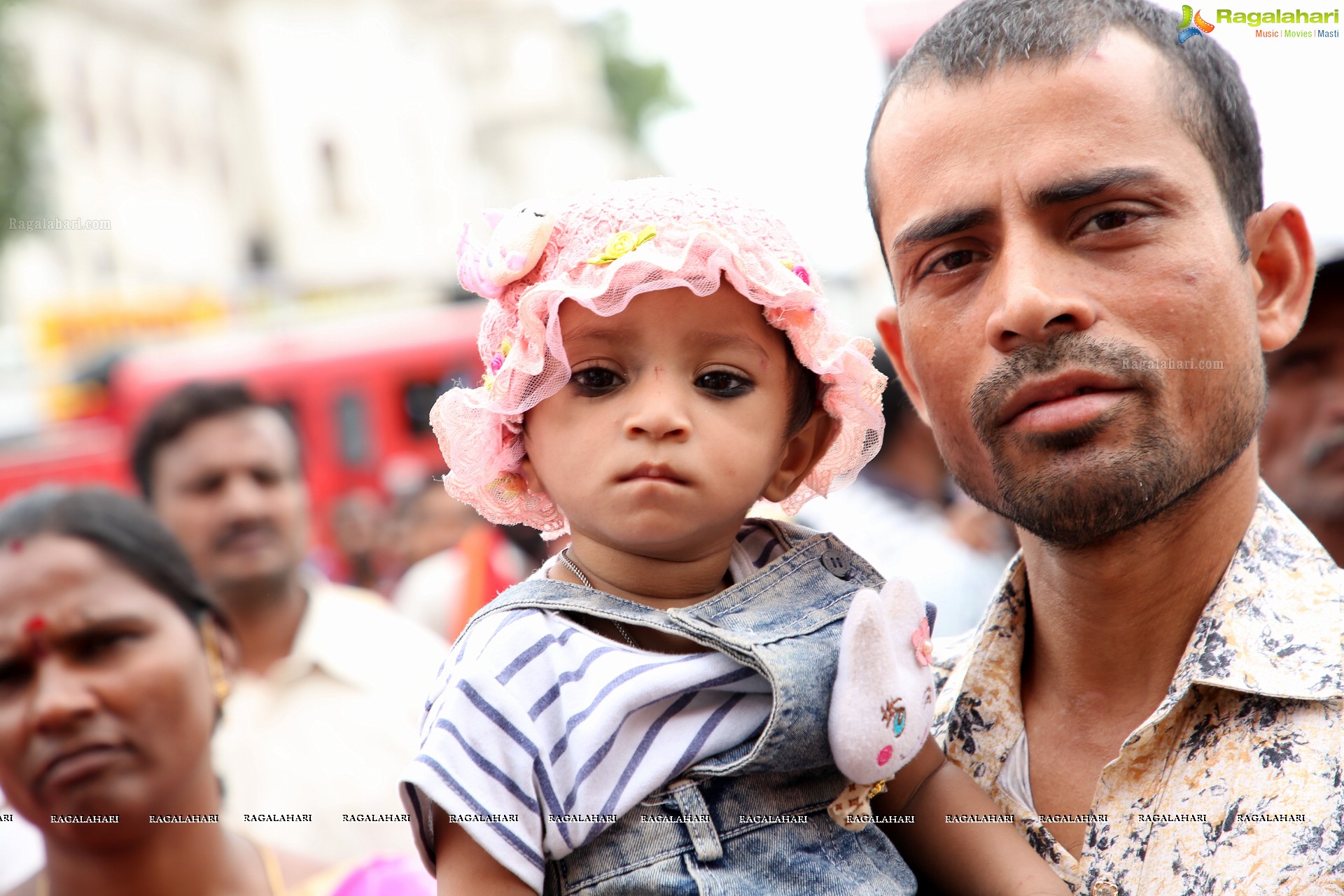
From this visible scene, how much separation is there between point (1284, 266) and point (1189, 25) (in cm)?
49

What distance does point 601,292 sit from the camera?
2.03 m

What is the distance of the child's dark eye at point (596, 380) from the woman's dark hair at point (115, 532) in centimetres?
186

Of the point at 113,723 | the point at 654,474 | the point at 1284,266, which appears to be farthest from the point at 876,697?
the point at 113,723

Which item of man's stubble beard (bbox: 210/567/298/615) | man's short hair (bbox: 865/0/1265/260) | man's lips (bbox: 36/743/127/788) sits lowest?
man's stubble beard (bbox: 210/567/298/615)

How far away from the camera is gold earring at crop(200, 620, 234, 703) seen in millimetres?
3447

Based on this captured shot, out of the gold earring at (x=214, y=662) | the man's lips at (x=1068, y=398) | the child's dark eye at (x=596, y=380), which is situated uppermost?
the child's dark eye at (x=596, y=380)

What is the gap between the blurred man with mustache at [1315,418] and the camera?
3.95 m

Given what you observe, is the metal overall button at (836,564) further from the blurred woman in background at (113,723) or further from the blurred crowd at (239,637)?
the blurred woman in background at (113,723)

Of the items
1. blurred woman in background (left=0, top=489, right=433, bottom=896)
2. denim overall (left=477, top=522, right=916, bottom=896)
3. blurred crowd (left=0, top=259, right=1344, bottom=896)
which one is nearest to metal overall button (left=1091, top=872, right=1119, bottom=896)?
denim overall (left=477, top=522, right=916, bottom=896)

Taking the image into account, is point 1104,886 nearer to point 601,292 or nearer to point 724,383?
point 724,383

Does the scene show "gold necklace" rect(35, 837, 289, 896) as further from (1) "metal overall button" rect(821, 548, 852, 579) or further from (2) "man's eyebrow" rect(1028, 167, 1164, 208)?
(2) "man's eyebrow" rect(1028, 167, 1164, 208)

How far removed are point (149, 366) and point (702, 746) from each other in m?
15.0

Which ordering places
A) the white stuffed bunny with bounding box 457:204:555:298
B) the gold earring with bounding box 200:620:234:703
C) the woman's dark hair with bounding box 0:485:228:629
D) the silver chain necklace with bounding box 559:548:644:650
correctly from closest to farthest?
the silver chain necklace with bounding box 559:548:644:650 < the white stuffed bunny with bounding box 457:204:555:298 < the woman's dark hair with bounding box 0:485:228:629 < the gold earring with bounding box 200:620:234:703

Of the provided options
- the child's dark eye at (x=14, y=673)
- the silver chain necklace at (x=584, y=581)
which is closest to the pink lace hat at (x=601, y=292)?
the silver chain necklace at (x=584, y=581)
